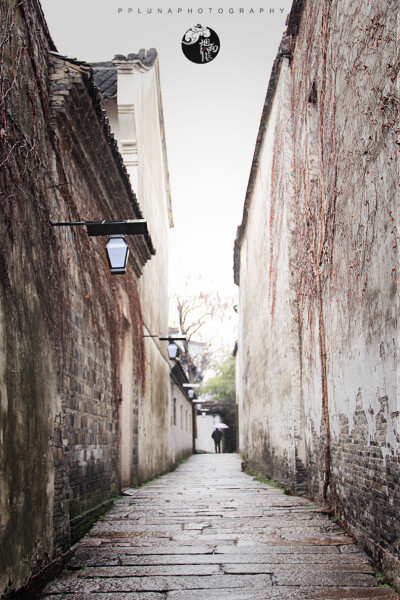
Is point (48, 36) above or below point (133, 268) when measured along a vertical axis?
above

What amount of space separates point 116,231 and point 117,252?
0.44 metres

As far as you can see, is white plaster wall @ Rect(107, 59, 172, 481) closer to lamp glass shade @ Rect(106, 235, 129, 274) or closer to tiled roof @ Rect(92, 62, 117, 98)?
tiled roof @ Rect(92, 62, 117, 98)

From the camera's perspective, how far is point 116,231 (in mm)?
5527

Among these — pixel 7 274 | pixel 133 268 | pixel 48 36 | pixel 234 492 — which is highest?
pixel 48 36

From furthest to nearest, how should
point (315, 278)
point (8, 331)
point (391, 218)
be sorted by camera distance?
point (315, 278), point (391, 218), point (8, 331)

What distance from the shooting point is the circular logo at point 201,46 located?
8.45 metres

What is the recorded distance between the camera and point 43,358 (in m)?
4.52

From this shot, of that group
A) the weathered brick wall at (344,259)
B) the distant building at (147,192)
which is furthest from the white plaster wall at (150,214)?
the weathered brick wall at (344,259)

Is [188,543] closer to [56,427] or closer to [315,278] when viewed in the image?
[56,427]

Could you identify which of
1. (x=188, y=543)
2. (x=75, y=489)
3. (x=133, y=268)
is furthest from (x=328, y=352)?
(x=133, y=268)

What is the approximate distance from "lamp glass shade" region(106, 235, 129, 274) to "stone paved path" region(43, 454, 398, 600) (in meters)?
2.63

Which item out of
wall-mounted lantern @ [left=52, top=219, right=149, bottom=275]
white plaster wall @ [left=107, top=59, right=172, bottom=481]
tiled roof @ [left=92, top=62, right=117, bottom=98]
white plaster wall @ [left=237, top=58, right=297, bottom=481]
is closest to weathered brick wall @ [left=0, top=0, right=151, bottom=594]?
wall-mounted lantern @ [left=52, top=219, right=149, bottom=275]

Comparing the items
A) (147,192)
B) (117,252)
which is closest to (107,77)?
(147,192)

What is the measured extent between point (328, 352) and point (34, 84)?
13.6 feet
